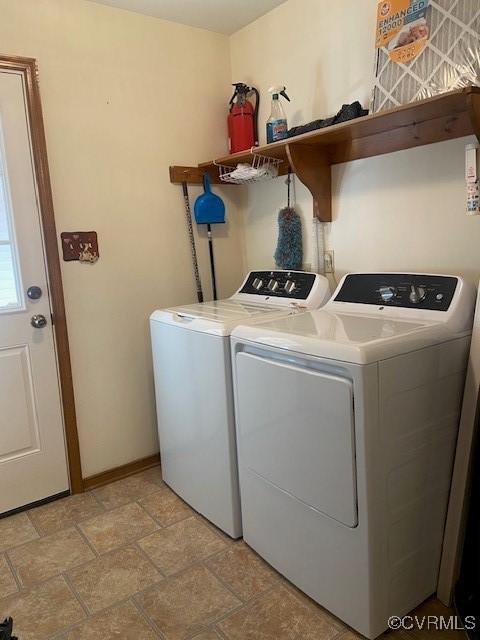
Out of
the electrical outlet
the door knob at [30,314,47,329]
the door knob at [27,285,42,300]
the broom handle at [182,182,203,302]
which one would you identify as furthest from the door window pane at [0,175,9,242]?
the electrical outlet

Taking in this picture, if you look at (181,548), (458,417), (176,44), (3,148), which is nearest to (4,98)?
(3,148)

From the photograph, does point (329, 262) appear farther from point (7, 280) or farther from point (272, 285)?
point (7, 280)

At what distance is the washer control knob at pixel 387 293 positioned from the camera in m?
1.85

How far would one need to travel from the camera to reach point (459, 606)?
5.15 ft

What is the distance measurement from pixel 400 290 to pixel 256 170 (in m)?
1.06

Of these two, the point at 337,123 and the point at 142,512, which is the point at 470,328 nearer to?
the point at 337,123

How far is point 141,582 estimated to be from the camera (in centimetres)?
182

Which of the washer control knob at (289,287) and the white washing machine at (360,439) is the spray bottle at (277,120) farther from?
the white washing machine at (360,439)

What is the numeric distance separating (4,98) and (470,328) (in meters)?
2.11

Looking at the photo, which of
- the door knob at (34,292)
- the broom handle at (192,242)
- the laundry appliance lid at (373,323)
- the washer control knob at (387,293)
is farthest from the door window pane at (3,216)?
the washer control knob at (387,293)

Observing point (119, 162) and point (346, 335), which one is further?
point (119, 162)

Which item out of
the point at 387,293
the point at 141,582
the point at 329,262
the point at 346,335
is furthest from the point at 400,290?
the point at 141,582

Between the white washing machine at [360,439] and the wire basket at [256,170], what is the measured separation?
100cm
